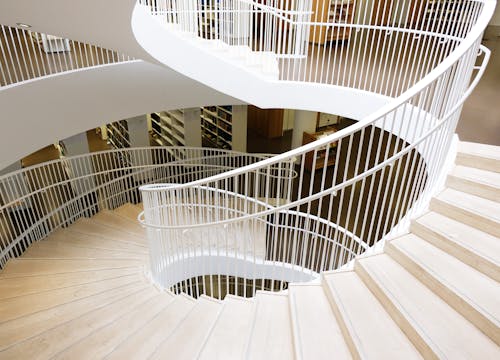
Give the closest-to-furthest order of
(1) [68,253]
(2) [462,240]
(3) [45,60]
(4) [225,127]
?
(2) [462,240]
(1) [68,253]
(3) [45,60]
(4) [225,127]

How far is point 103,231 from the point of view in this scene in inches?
238

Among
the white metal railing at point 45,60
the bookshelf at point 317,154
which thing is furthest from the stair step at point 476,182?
the bookshelf at point 317,154

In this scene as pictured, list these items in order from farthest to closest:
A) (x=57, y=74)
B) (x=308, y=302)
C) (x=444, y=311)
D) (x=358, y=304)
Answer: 1. (x=57, y=74)
2. (x=308, y=302)
3. (x=358, y=304)
4. (x=444, y=311)

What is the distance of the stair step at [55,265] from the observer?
474cm

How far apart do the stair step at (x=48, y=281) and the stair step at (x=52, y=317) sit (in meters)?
0.48

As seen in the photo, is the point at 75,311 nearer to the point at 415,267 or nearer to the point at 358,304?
the point at 358,304

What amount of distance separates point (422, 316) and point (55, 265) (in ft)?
15.3

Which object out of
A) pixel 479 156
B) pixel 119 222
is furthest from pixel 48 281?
pixel 479 156

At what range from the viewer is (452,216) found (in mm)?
2729

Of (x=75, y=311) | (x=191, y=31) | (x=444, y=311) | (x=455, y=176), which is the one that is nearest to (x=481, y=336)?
(x=444, y=311)

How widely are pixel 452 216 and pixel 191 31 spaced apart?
15.8ft

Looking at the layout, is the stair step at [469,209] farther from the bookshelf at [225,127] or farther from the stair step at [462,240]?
the bookshelf at [225,127]

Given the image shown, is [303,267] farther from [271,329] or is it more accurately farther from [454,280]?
[454,280]

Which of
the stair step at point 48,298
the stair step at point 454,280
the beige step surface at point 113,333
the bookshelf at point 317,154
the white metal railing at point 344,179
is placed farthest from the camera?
the bookshelf at point 317,154
